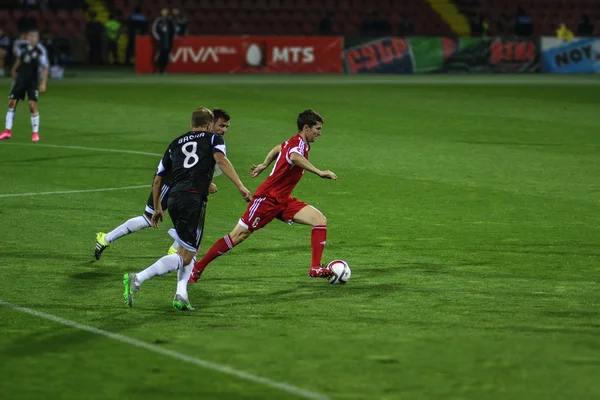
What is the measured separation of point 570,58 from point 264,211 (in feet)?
108

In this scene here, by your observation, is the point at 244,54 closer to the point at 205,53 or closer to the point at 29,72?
the point at 205,53

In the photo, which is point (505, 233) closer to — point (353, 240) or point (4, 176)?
point (353, 240)

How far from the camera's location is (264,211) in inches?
437

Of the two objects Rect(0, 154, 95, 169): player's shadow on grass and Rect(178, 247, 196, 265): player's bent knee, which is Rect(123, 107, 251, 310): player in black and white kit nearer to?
Rect(178, 247, 196, 265): player's bent knee

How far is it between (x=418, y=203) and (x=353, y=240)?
297cm

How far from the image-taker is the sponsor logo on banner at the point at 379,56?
40.9m

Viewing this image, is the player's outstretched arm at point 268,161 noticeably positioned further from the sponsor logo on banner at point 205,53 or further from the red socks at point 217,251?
the sponsor logo on banner at point 205,53

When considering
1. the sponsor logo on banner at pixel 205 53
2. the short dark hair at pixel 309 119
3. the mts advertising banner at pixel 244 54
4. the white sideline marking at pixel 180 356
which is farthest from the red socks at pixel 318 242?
the sponsor logo on banner at pixel 205 53

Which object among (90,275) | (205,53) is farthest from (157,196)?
(205,53)

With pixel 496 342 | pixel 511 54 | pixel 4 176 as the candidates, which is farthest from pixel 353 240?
pixel 511 54

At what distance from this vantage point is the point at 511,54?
41.8 meters

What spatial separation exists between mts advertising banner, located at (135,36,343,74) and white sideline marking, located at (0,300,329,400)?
→ 101 ft

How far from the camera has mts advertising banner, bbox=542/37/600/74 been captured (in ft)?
138

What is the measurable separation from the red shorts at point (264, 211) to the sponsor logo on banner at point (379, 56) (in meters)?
30.2
